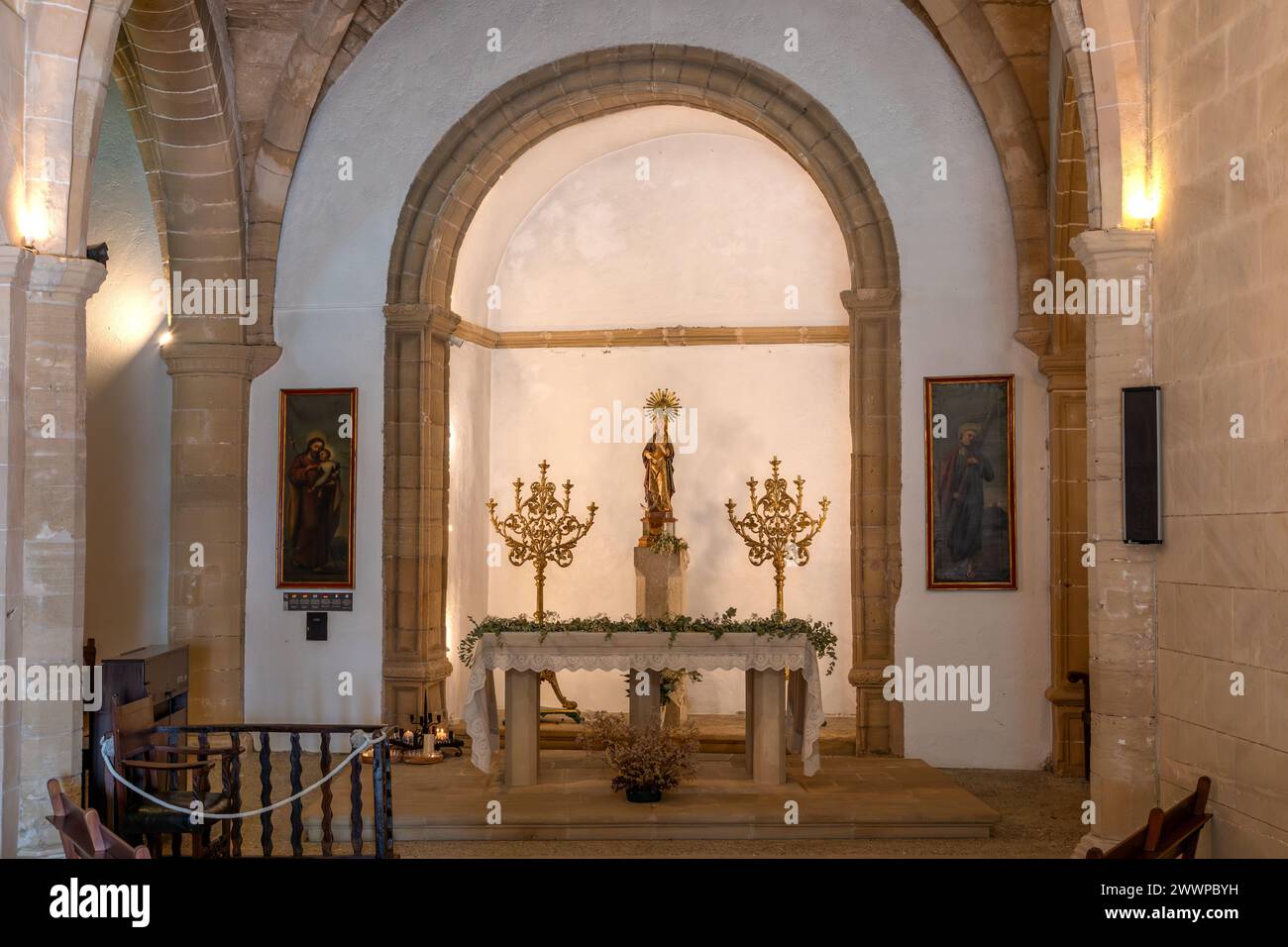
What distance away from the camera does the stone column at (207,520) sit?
1073 centimetres

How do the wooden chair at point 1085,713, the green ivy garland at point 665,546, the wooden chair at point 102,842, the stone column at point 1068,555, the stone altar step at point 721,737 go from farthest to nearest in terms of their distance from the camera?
1. the stone altar step at point 721,737
2. the green ivy garland at point 665,546
3. the stone column at point 1068,555
4. the wooden chair at point 1085,713
5. the wooden chair at point 102,842

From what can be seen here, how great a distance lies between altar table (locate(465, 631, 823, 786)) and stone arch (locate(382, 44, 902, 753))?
1761mm

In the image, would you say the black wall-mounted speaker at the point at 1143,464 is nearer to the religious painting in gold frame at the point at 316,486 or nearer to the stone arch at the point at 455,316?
the stone arch at the point at 455,316

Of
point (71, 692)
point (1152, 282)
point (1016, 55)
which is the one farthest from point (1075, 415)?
point (71, 692)

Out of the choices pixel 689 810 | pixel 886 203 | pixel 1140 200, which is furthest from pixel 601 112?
pixel 689 810

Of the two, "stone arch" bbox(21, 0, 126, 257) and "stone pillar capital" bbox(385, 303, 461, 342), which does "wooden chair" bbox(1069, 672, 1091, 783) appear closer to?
"stone pillar capital" bbox(385, 303, 461, 342)

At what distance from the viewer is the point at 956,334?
1035 centimetres

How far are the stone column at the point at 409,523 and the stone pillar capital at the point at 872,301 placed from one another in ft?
11.1

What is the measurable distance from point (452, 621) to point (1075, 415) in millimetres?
5549

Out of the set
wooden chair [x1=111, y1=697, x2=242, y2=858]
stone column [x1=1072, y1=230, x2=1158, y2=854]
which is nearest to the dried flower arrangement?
wooden chair [x1=111, y1=697, x2=242, y2=858]

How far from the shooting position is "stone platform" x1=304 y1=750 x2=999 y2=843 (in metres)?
7.95

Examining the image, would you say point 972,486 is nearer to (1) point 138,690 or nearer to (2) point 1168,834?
(2) point 1168,834

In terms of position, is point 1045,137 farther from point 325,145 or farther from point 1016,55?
point 325,145

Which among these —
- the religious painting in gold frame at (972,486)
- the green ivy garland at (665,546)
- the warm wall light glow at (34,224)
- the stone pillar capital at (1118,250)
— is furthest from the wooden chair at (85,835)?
the religious painting in gold frame at (972,486)
